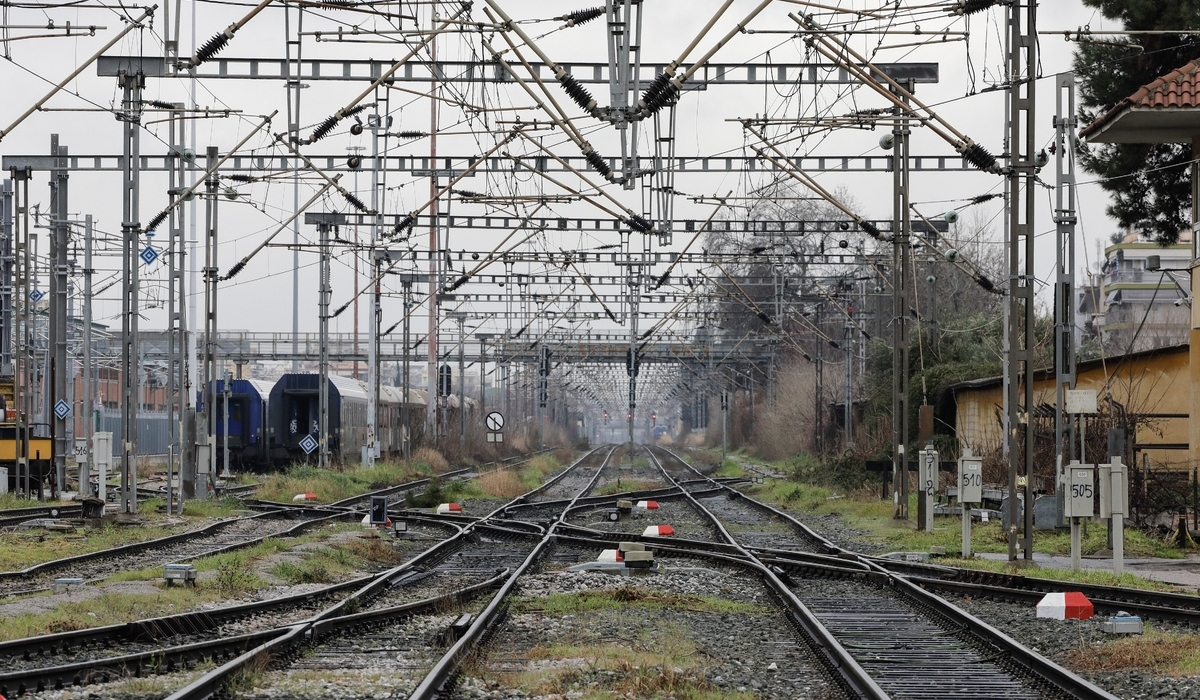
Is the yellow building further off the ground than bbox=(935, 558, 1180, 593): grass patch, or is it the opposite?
the yellow building

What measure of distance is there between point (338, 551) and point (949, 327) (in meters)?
28.1

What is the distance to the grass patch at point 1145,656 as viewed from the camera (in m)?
10.1

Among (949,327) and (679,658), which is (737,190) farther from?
(679,658)

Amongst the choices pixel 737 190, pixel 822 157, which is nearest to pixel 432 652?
pixel 822 157

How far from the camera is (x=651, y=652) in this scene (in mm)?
10844

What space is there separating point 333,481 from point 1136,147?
20842 millimetres

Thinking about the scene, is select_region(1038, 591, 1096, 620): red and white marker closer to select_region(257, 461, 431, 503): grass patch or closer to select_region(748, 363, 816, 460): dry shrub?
select_region(257, 461, 431, 503): grass patch

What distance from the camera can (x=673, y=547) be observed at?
20.5 metres

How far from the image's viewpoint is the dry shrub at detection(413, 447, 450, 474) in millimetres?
54031

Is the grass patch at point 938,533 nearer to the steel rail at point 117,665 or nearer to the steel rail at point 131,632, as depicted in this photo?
the steel rail at point 131,632

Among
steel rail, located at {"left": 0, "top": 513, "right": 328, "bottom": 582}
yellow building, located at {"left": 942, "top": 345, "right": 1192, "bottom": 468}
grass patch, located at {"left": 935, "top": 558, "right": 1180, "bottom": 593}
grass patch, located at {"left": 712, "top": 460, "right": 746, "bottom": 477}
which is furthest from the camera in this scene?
grass patch, located at {"left": 712, "top": 460, "right": 746, "bottom": 477}

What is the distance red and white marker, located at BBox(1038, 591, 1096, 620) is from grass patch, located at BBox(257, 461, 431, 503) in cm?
2299

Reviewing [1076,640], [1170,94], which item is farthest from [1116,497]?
[1170,94]

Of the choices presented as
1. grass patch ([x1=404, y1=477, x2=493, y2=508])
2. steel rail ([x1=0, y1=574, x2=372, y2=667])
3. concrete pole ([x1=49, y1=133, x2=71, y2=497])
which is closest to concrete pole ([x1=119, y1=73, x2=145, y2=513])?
concrete pole ([x1=49, y1=133, x2=71, y2=497])
